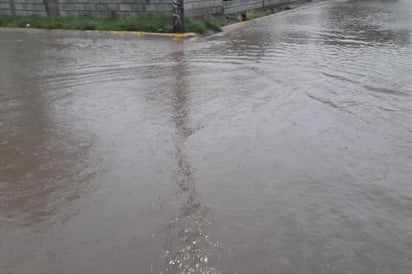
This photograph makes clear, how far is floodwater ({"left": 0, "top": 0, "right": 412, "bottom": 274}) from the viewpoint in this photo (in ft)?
10.9

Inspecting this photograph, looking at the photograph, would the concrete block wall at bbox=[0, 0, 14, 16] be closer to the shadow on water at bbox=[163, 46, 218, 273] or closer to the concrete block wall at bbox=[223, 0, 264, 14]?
the concrete block wall at bbox=[223, 0, 264, 14]

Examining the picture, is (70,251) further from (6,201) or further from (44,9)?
(44,9)

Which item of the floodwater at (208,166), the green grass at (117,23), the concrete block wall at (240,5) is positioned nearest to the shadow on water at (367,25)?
the floodwater at (208,166)

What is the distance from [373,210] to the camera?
3818 mm

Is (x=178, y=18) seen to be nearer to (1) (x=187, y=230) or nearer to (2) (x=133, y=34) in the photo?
(2) (x=133, y=34)

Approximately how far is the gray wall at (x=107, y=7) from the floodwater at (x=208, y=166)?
5.76 metres

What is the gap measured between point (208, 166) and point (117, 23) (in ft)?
35.1

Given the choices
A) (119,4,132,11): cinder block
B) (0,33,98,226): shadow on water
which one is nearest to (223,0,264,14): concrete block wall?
(119,4,132,11): cinder block

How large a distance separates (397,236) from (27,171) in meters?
3.37

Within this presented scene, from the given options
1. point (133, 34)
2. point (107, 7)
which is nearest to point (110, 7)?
point (107, 7)

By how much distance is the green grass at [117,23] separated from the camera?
44.4ft

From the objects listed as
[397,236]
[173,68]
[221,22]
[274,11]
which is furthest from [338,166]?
[274,11]

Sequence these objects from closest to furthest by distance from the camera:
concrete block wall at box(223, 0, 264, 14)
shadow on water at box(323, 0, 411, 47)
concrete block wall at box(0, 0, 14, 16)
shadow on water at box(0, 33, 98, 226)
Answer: shadow on water at box(0, 33, 98, 226), shadow on water at box(323, 0, 411, 47), concrete block wall at box(223, 0, 264, 14), concrete block wall at box(0, 0, 14, 16)

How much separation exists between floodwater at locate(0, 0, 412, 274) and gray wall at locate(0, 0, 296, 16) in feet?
18.9
